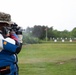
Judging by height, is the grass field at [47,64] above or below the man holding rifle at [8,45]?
below

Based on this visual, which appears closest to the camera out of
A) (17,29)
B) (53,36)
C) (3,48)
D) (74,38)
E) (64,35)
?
(3,48)

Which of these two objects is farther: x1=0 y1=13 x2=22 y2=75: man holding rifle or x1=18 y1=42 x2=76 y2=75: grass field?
x1=18 y1=42 x2=76 y2=75: grass field

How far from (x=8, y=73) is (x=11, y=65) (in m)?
0.11

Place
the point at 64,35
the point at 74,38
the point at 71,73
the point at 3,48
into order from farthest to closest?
the point at 64,35 → the point at 74,38 → the point at 71,73 → the point at 3,48

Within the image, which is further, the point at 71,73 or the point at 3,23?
the point at 71,73

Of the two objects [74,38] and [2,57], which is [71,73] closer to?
[2,57]

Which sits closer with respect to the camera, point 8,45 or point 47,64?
point 8,45

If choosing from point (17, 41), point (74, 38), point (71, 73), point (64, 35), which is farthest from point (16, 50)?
point (64, 35)

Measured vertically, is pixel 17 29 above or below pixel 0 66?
above

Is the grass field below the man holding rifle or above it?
below

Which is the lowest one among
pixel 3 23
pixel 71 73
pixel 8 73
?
pixel 71 73

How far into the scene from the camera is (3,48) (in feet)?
14.2

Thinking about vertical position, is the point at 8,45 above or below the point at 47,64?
above

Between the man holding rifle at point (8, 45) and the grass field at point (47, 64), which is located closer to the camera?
the man holding rifle at point (8, 45)
